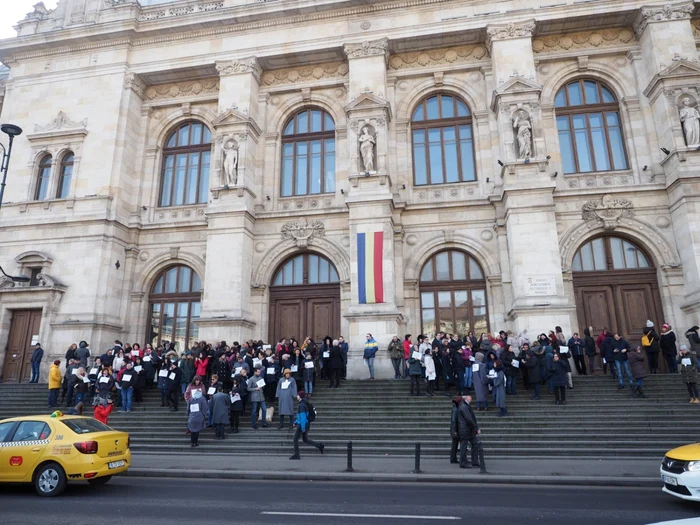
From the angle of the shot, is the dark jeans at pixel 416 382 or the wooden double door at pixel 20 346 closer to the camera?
the dark jeans at pixel 416 382

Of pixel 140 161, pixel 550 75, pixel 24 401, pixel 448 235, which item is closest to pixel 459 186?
pixel 448 235

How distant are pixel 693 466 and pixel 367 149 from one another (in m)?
16.5

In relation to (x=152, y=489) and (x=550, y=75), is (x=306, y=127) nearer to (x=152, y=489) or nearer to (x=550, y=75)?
(x=550, y=75)

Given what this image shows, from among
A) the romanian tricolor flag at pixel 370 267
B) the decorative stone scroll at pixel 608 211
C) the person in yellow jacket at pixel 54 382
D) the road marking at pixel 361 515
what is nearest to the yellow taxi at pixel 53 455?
the road marking at pixel 361 515

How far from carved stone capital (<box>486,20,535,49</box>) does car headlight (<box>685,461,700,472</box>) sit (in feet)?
63.2

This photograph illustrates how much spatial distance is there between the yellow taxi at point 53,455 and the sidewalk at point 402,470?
7.24 feet

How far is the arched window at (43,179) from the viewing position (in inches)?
973

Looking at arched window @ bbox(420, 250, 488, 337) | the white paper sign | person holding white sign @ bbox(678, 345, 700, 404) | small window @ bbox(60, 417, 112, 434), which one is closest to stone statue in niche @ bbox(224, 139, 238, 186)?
arched window @ bbox(420, 250, 488, 337)

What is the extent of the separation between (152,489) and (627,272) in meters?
18.4

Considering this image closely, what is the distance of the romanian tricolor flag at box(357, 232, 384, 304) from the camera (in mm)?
19906

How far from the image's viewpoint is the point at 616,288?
20.2 metres

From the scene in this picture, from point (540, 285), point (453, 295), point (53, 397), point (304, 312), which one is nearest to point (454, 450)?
point (540, 285)

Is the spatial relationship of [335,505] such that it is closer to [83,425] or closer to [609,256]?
[83,425]

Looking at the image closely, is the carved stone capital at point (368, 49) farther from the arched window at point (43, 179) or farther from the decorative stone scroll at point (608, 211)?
the arched window at point (43, 179)
